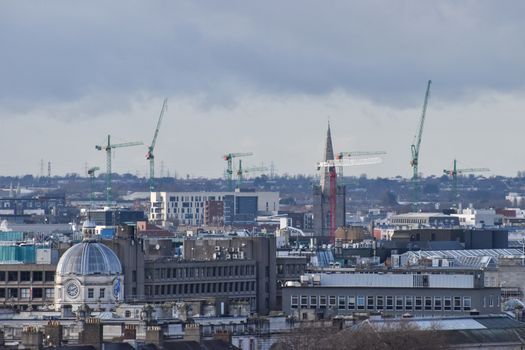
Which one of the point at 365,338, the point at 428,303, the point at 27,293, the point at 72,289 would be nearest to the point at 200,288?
the point at 27,293

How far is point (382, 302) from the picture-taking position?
431 ft

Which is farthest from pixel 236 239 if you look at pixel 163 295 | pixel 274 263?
pixel 163 295

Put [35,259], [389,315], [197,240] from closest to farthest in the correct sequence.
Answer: [389,315]
[35,259]
[197,240]

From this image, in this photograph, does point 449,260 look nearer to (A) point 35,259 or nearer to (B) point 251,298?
(B) point 251,298

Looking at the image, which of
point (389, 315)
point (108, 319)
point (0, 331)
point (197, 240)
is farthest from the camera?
point (197, 240)

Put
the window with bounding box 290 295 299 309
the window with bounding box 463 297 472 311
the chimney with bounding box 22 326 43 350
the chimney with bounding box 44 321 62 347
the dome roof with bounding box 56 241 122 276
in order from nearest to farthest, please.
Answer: the chimney with bounding box 22 326 43 350, the chimney with bounding box 44 321 62 347, the window with bounding box 463 297 472 311, the dome roof with bounding box 56 241 122 276, the window with bounding box 290 295 299 309

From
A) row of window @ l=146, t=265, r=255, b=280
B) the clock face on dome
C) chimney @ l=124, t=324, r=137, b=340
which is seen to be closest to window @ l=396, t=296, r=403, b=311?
the clock face on dome

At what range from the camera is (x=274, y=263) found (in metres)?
164

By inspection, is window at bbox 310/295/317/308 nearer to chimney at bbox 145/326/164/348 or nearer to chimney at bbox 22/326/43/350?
chimney at bbox 145/326/164/348

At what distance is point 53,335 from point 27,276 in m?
51.0

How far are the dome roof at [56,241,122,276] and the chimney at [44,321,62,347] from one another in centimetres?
3396

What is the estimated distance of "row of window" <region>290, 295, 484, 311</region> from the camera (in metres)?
130

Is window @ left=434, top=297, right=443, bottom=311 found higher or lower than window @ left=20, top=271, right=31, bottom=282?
lower

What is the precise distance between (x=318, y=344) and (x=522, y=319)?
90.7 ft
